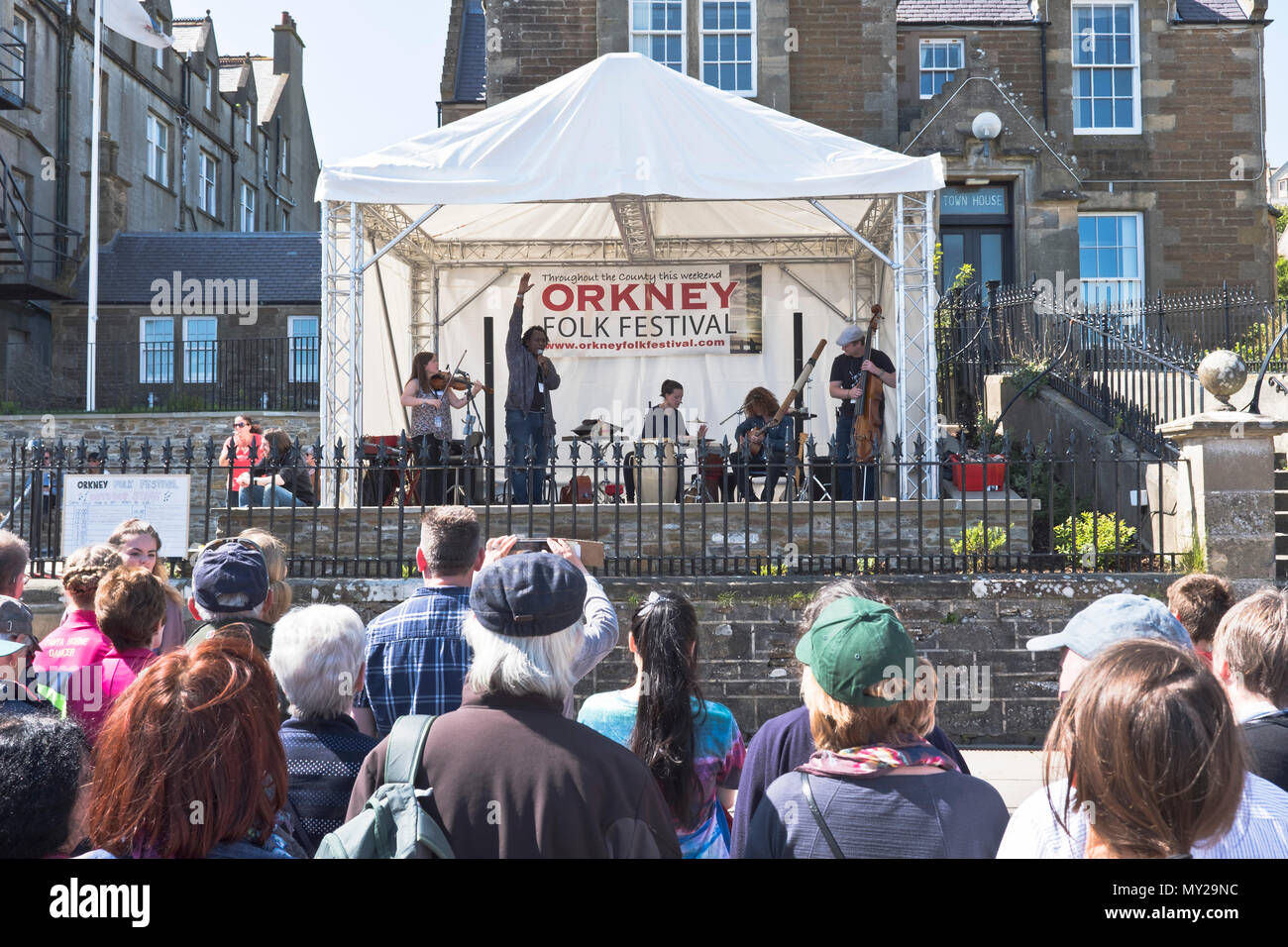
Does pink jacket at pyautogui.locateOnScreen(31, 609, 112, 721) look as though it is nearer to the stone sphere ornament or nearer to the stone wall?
the stone sphere ornament

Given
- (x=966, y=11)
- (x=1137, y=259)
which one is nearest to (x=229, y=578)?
(x=1137, y=259)

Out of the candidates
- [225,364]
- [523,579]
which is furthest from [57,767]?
[225,364]

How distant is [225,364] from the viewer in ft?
73.3

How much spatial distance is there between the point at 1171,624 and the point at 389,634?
7.66 ft

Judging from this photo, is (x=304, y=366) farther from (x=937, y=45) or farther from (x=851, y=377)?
(x=851, y=377)

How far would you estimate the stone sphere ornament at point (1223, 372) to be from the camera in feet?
28.5

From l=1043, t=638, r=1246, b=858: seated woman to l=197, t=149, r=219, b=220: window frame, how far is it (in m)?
32.5

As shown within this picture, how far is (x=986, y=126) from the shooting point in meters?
18.0

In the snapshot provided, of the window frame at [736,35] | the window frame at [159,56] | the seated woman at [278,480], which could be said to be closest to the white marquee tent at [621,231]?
the seated woman at [278,480]

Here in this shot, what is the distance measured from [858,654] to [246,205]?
35.2 m

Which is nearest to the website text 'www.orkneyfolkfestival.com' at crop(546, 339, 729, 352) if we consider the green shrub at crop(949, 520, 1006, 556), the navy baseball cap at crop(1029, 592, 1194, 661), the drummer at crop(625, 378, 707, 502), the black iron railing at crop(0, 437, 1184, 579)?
the drummer at crop(625, 378, 707, 502)

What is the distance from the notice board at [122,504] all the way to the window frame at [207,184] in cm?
2490

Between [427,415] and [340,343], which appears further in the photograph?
[427,415]
